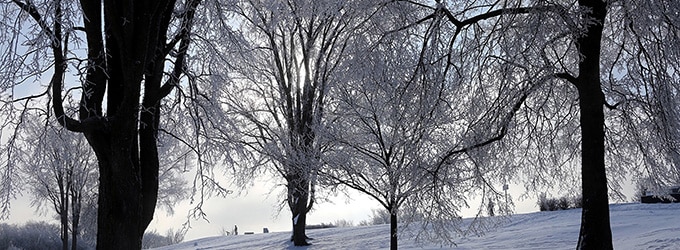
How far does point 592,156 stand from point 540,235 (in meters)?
7.24

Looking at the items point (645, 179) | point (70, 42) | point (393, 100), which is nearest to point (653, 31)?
point (645, 179)

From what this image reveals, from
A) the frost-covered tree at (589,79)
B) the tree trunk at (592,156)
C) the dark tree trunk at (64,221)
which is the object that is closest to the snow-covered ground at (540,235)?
the frost-covered tree at (589,79)

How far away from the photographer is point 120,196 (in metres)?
6.92

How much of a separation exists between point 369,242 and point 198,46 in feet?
33.6

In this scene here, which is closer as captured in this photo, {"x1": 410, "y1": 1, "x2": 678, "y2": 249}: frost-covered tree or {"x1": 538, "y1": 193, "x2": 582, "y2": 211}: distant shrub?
{"x1": 410, "y1": 1, "x2": 678, "y2": 249}: frost-covered tree

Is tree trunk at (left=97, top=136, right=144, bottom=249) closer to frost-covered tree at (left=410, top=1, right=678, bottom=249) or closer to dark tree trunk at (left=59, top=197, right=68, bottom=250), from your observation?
frost-covered tree at (left=410, top=1, right=678, bottom=249)

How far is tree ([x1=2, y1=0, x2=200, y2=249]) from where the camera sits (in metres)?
6.90

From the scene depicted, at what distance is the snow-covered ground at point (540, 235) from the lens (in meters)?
12.2

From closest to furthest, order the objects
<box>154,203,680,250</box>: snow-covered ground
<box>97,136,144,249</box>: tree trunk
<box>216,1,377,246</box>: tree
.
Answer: <box>97,136,144,249</box>: tree trunk < <box>154,203,680,250</box>: snow-covered ground < <box>216,1,377,246</box>: tree

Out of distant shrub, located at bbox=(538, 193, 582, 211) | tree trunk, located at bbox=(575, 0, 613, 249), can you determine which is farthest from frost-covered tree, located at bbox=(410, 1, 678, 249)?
distant shrub, located at bbox=(538, 193, 582, 211)

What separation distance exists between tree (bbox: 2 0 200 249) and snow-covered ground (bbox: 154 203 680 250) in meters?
8.05

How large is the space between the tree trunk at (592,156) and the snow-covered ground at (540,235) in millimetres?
3349

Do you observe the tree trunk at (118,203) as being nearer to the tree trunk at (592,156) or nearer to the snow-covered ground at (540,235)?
the tree trunk at (592,156)

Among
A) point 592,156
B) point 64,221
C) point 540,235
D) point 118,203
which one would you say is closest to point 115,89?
point 118,203
